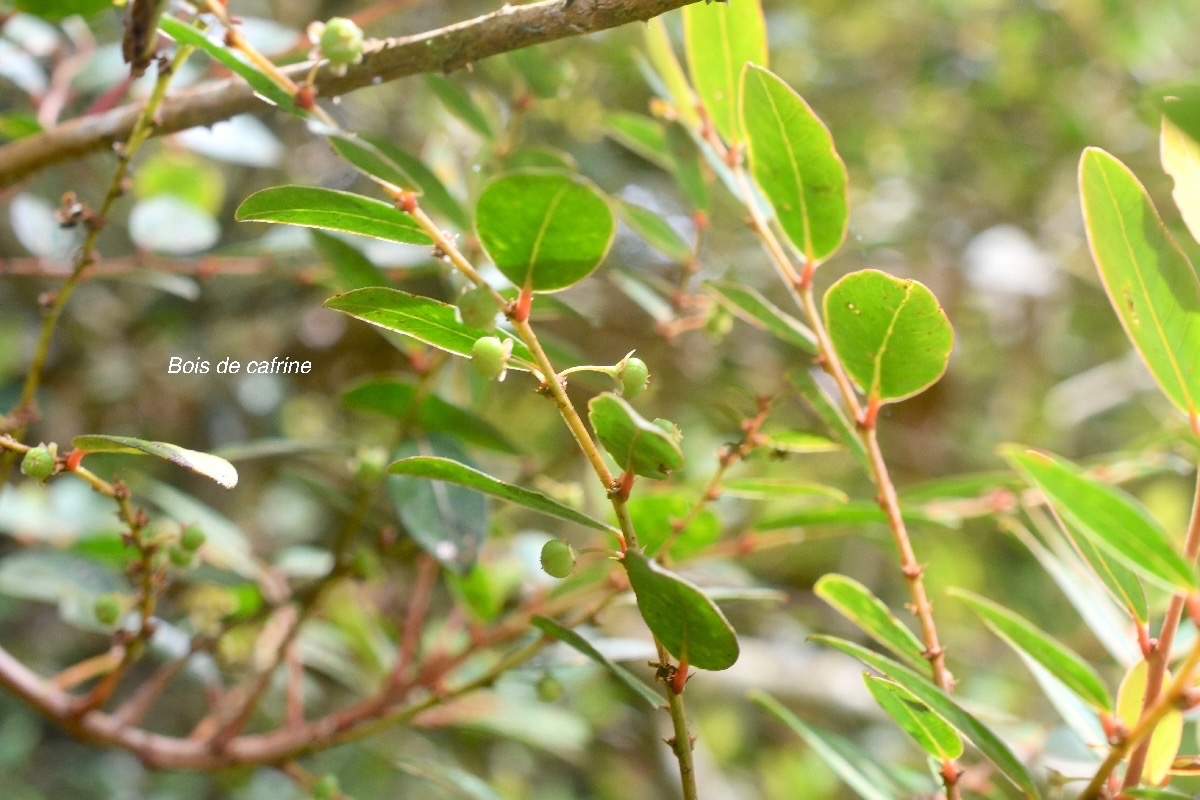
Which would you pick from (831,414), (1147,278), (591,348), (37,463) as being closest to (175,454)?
(37,463)

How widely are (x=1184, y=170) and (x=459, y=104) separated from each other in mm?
544

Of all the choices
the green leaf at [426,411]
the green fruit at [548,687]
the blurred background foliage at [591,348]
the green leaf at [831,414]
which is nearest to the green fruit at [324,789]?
the blurred background foliage at [591,348]

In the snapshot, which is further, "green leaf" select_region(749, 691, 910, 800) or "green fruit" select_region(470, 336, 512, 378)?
"green leaf" select_region(749, 691, 910, 800)

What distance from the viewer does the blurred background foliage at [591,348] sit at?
1111 mm

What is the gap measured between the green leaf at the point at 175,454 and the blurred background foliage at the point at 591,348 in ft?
1.14

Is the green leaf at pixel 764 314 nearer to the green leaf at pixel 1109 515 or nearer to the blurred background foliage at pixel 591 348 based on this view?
the blurred background foliage at pixel 591 348

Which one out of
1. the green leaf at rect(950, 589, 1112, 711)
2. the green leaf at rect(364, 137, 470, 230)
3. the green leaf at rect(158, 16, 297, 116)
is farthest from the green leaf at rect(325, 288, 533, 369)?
the green leaf at rect(950, 589, 1112, 711)

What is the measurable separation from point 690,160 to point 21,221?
79cm

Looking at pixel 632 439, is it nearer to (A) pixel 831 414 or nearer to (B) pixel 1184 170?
(A) pixel 831 414

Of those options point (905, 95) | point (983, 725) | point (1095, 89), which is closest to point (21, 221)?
point (983, 725)

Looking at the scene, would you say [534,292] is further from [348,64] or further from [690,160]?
[690,160]

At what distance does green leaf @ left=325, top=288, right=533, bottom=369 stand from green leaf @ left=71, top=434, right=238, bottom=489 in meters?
0.10

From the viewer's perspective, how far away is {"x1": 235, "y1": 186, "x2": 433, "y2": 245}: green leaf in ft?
1.74

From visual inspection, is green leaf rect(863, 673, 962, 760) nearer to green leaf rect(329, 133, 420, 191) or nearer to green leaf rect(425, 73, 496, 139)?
green leaf rect(329, 133, 420, 191)
